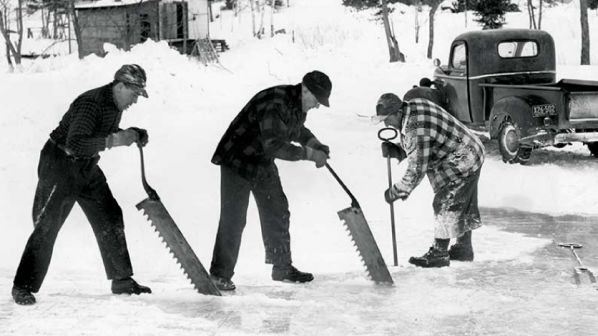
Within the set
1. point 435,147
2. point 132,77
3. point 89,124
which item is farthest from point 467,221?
point 89,124

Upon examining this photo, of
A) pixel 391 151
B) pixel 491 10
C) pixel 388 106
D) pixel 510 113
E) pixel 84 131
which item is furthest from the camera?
pixel 491 10

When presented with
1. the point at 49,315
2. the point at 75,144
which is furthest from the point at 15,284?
the point at 75,144

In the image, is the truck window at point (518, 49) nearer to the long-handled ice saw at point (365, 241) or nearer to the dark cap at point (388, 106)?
the dark cap at point (388, 106)

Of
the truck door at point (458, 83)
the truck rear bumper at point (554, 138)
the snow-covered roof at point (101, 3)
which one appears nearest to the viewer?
the truck rear bumper at point (554, 138)

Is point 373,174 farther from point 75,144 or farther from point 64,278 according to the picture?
point 75,144

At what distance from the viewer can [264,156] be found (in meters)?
6.41

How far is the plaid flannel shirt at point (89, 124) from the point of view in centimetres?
571

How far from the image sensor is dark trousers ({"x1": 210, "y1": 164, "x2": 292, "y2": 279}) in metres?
6.40

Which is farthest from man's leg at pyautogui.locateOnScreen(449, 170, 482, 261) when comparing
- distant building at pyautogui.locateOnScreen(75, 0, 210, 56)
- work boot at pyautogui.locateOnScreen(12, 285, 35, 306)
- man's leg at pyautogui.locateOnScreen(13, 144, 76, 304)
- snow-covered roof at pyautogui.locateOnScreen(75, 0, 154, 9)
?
snow-covered roof at pyautogui.locateOnScreen(75, 0, 154, 9)

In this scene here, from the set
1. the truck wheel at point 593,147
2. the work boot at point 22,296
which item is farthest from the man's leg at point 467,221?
the truck wheel at point 593,147

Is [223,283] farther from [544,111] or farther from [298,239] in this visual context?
[544,111]

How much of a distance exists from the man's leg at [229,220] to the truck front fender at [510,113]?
7.02 m

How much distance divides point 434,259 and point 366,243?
38.2 inches

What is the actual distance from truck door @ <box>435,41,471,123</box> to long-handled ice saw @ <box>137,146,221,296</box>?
347 inches
